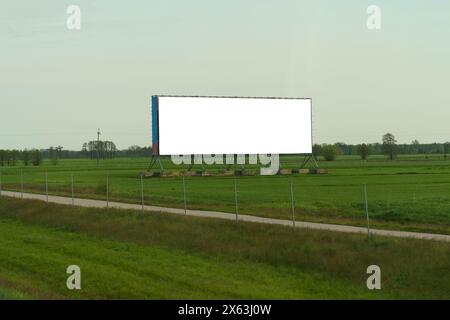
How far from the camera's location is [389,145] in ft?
532

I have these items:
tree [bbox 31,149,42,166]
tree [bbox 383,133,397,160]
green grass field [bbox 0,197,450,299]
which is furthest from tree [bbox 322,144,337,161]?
green grass field [bbox 0,197,450,299]

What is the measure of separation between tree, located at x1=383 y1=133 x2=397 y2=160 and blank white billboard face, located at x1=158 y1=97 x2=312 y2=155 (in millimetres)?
94466

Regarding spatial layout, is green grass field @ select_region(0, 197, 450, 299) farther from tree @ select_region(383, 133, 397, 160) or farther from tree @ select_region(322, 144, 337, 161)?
tree @ select_region(383, 133, 397, 160)

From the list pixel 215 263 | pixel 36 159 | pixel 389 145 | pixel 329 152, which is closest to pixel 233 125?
pixel 215 263

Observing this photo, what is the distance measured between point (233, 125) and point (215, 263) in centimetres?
5043

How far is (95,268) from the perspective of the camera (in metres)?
15.5

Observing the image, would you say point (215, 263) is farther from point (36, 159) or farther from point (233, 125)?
point (36, 159)

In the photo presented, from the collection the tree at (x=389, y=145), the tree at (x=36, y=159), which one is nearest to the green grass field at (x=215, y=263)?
the tree at (x=36, y=159)

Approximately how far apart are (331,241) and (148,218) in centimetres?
806
